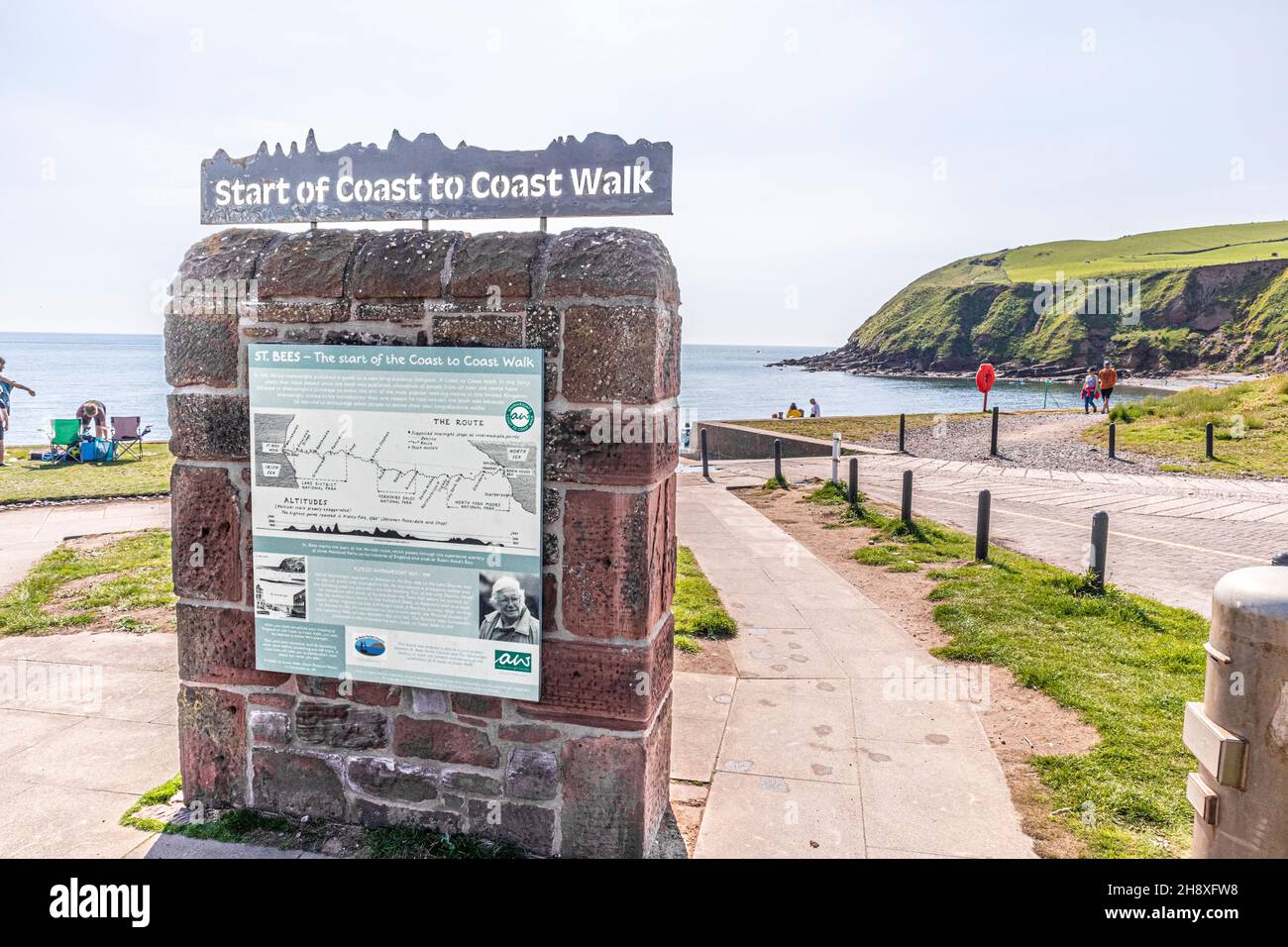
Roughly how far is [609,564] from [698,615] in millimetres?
3971

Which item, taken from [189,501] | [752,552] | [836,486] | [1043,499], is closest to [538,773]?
[189,501]

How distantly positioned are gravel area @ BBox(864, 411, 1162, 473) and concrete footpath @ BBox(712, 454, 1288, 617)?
0.75m

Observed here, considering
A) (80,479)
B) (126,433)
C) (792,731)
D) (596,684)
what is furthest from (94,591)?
(126,433)

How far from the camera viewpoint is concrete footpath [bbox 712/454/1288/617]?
30.1 ft

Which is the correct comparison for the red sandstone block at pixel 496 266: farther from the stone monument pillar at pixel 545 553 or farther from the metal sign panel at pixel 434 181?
the metal sign panel at pixel 434 181

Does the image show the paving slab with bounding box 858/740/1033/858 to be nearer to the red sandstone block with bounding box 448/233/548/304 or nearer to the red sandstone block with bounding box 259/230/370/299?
the red sandstone block with bounding box 448/233/548/304

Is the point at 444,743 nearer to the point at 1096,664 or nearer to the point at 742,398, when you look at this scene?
the point at 1096,664

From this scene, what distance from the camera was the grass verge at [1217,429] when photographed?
677 inches

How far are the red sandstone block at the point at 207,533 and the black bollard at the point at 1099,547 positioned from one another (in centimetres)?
708

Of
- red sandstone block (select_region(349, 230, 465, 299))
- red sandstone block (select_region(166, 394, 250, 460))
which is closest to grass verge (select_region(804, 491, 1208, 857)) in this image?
red sandstone block (select_region(349, 230, 465, 299))

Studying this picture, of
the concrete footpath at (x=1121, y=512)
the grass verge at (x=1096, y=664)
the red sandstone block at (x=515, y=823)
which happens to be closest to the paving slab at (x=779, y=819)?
the red sandstone block at (x=515, y=823)

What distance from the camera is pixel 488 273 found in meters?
3.43

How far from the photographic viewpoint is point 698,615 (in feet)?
23.8
